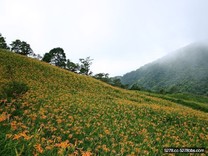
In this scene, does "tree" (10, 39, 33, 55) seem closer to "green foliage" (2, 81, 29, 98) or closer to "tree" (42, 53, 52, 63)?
"tree" (42, 53, 52, 63)

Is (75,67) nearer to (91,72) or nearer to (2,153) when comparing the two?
(91,72)

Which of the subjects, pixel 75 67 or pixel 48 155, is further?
pixel 75 67

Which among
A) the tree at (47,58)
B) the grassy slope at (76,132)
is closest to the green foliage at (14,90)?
the grassy slope at (76,132)

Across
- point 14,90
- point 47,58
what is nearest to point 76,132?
point 14,90

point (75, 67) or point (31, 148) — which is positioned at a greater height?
point (75, 67)

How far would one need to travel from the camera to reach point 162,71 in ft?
635

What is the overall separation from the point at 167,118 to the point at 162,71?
184 metres

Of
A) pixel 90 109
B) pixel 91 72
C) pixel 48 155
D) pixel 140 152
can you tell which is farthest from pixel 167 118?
pixel 91 72

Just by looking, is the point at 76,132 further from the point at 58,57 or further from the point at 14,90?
the point at 58,57

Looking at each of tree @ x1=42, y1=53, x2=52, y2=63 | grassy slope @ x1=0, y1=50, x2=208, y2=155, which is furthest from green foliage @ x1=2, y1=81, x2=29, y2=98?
tree @ x1=42, y1=53, x2=52, y2=63

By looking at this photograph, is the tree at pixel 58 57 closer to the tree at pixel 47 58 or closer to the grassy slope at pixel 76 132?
the tree at pixel 47 58

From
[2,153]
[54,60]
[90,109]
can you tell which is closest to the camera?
[2,153]

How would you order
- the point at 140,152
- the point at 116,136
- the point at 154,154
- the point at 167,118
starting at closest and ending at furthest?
the point at 140,152 < the point at 154,154 < the point at 116,136 < the point at 167,118

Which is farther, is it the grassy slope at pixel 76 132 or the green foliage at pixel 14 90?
the green foliage at pixel 14 90
